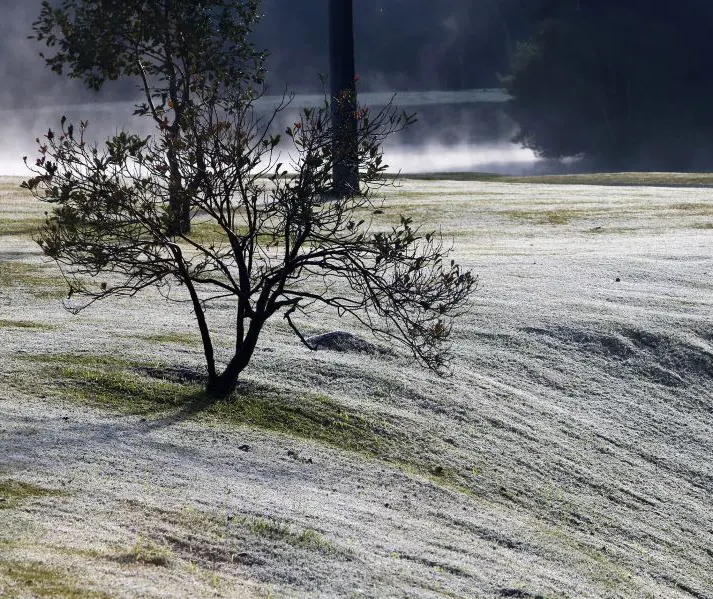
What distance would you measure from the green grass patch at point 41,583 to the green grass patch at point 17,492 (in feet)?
3.54

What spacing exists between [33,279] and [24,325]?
3.71 metres

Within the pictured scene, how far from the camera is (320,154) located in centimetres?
956

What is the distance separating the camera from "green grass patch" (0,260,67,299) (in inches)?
602

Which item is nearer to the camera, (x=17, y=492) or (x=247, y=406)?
(x=17, y=492)

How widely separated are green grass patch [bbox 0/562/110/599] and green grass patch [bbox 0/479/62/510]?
1.08 meters

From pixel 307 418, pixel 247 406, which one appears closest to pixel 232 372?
pixel 247 406

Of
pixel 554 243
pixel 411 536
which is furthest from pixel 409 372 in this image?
pixel 554 243

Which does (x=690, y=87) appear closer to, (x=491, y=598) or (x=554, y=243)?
(x=554, y=243)

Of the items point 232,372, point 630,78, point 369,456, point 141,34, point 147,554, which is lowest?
point 369,456

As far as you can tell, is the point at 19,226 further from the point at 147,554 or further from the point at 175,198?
the point at 147,554

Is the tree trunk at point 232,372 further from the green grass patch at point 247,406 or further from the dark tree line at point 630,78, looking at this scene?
the dark tree line at point 630,78

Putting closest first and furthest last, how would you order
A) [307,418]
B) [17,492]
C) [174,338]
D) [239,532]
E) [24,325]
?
1. [239,532]
2. [17,492]
3. [307,418]
4. [174,338]
5. [24,325]

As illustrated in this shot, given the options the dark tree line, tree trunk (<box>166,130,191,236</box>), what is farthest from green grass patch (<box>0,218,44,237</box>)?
the dark tree line

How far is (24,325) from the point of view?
42.0 ft
